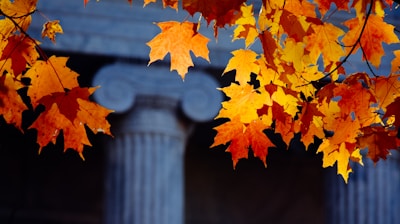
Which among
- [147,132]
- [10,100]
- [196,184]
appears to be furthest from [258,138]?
[196,184]

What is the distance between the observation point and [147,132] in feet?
40.7

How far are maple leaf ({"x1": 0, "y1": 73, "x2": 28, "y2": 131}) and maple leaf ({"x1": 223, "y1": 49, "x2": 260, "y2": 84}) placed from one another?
1.13 metres

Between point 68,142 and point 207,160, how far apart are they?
962cm

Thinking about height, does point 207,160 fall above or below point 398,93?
above

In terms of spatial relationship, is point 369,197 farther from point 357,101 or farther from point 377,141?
point 377,141

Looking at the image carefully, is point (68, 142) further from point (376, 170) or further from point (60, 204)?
point (60, 204)

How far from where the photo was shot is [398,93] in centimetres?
673

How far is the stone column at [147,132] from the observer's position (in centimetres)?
1216

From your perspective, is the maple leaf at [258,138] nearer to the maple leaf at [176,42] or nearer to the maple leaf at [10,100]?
the maple leaf at [176,42]

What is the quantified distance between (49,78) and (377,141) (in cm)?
177

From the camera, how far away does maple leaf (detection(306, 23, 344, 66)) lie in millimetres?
6809

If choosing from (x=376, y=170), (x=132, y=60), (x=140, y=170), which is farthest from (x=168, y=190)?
(x=376, y=170)

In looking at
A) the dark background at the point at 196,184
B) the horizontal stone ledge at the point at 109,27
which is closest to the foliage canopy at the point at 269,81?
the horizontal stone ledge at the point at 109,27

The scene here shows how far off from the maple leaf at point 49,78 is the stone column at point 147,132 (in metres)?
5.41
